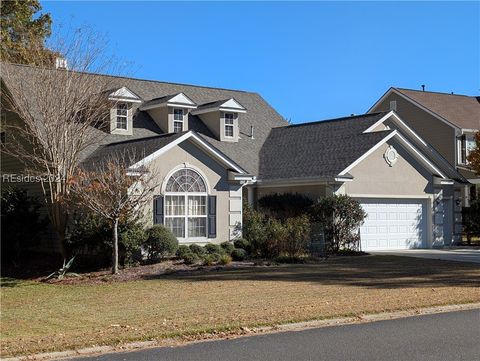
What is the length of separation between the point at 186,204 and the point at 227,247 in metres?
2.03

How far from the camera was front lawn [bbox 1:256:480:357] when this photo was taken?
1016 cm

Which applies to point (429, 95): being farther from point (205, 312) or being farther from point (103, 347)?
point (103, 347)

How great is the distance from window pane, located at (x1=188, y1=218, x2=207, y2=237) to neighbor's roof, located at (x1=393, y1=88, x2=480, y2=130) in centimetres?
2108

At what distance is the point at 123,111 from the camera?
26062mm

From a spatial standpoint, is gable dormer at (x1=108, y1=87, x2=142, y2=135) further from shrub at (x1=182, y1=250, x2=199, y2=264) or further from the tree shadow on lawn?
the tree shadow on lawn

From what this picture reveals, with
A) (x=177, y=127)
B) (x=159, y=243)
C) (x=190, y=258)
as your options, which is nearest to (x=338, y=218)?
(x=190, y=258)

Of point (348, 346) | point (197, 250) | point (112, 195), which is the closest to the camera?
point (348, 346)

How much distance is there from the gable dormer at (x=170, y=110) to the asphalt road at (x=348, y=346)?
57.9ft

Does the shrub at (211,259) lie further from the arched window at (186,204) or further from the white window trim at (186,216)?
the arched window at (186,204)

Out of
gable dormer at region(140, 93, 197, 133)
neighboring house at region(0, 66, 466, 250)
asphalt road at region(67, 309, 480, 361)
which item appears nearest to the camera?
asphalt road at region(67, 309, 480, 361)

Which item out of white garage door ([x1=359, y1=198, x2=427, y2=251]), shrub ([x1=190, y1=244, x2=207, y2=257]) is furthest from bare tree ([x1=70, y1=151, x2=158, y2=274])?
white garage door ([x1=359, y1=198, x2=427, y2=251])

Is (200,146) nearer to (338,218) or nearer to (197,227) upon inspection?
(197,227)

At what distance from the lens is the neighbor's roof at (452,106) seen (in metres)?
38.9

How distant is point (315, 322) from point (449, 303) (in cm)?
338
